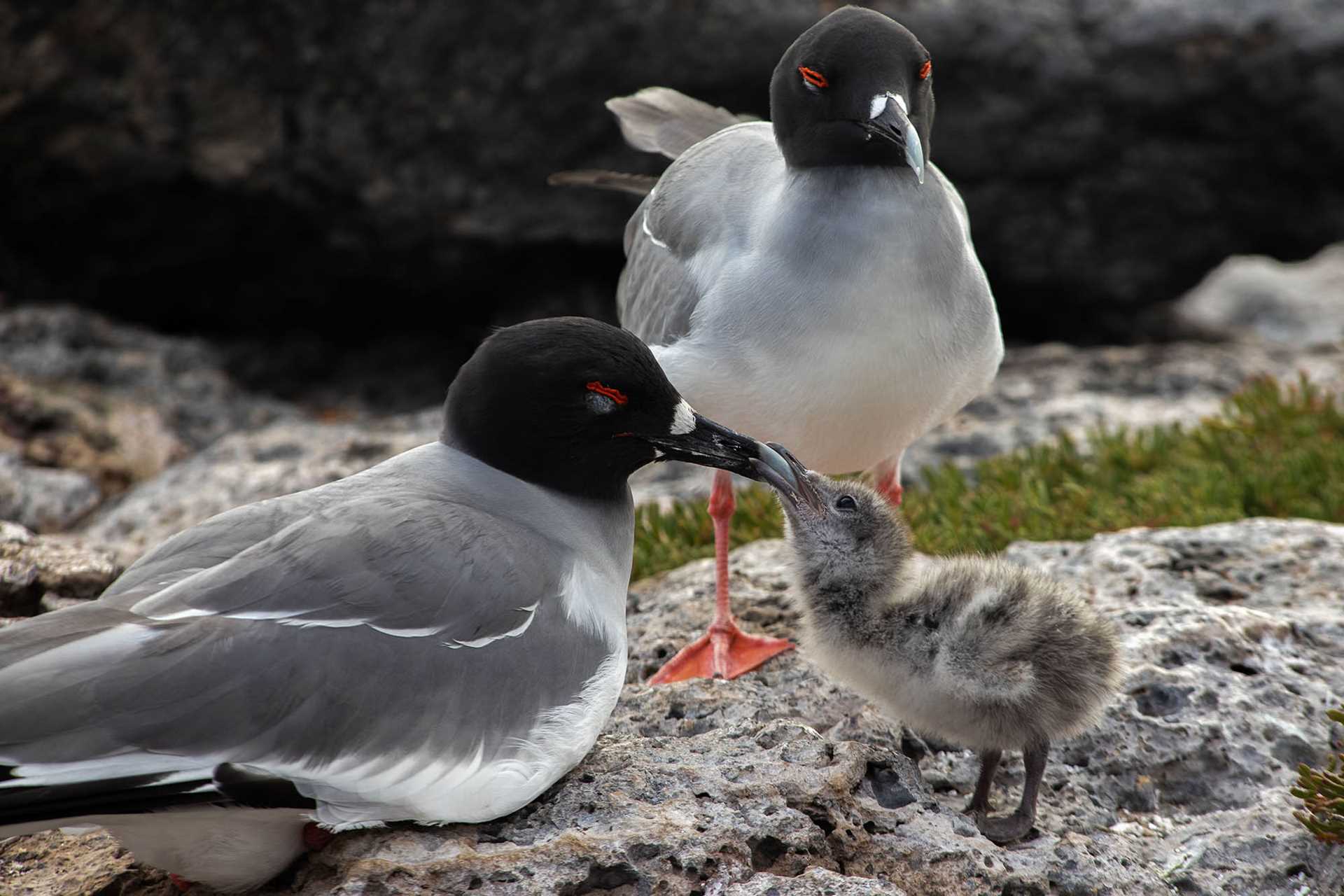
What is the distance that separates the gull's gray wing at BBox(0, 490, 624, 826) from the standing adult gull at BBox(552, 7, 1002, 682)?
56.0 inches

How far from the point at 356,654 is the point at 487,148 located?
6.86 meters

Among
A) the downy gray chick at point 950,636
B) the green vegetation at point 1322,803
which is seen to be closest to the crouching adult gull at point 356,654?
the downy gray chick at point 950,636

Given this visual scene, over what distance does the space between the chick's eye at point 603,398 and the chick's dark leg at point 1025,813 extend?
1.60 meters

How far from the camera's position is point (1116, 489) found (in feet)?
25.3

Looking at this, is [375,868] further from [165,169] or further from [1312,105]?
[1312,105]

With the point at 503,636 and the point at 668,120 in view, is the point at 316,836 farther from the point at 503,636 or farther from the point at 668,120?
the point at 668,120

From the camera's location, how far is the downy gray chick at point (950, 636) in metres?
4.29

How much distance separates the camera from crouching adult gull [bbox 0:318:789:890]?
11.5 feet

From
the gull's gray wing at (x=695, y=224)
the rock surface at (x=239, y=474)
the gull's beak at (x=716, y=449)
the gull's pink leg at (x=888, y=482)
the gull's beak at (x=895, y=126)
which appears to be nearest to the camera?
the gull's beak at (x=716, y=449)

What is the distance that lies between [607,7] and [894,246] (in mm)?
5177

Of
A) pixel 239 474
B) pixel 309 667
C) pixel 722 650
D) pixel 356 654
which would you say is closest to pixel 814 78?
pixel 722 650

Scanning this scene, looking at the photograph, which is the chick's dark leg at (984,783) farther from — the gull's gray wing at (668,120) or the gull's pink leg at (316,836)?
the gull's gray wing at (668,120)

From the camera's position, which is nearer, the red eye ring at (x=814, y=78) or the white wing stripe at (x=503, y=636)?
the white wing stripe at (x=503, y=636)

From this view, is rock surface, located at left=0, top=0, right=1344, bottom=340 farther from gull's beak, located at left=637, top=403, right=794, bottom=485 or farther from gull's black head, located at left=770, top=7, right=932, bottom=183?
gull's beak, located at left=637, top=403, right=794, bottom=485
